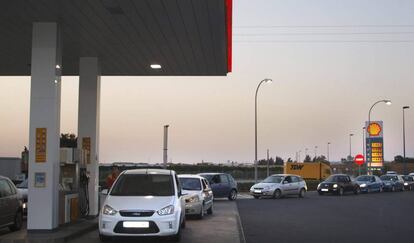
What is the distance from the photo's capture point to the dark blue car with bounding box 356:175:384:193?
47.2 metres

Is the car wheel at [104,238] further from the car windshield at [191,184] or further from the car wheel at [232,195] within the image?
the car wheel at [232,195]

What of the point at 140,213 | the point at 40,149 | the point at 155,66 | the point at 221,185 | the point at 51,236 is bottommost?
the point at 51,236

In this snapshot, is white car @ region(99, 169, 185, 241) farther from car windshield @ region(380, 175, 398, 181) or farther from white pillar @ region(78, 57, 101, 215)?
car windshield @ region(380, 175, 398, 181)

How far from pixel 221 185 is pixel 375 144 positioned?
31.2 metres

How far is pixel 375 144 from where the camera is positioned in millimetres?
59062

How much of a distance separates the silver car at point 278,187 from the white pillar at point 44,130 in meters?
23.4

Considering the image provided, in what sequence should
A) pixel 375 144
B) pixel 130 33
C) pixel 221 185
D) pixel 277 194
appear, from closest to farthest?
pixel 130 33, pixel 221 185, pixel 277 194, pixel 375 144

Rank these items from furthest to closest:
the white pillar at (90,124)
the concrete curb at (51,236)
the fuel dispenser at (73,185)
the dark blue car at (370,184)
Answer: the dark blue car at (370,184)
the white pillar at (90,124)
the fuel dispenser at (73,185)
the concrete curb at (51,236)

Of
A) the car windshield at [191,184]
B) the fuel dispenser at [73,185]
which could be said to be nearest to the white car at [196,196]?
the car windshield at [191,184]

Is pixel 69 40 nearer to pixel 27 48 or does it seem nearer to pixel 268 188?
pixel 27 48

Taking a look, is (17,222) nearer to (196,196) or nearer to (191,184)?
(196,196)

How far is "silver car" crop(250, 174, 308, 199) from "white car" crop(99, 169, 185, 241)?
23491 millimetres

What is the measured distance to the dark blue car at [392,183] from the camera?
5109cm

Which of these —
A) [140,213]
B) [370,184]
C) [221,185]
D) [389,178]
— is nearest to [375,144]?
[389,178]
